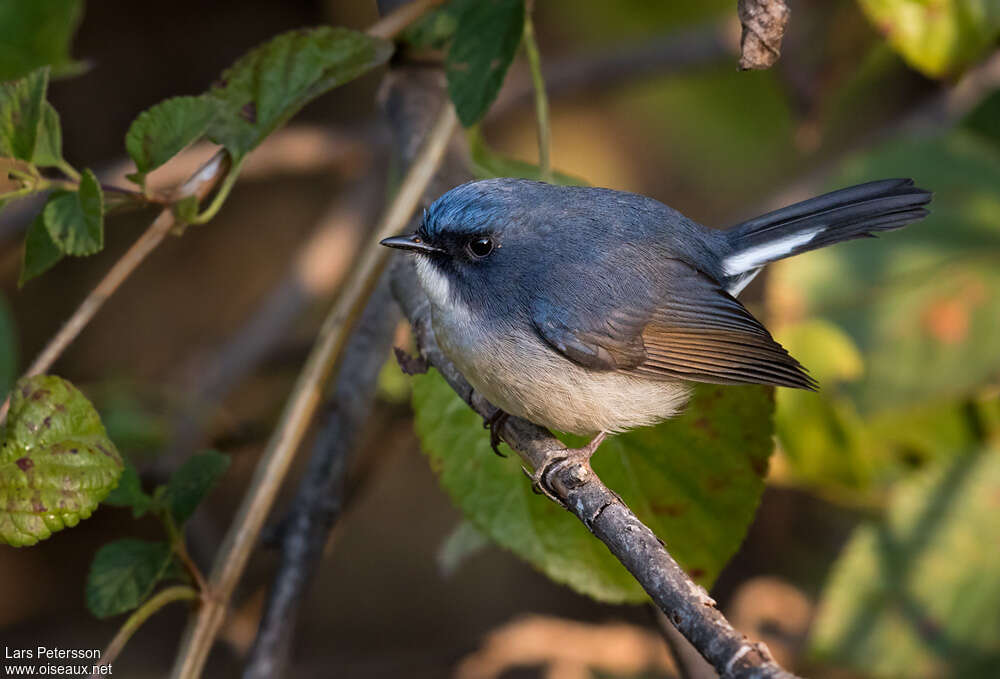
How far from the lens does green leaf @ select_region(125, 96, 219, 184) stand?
2104mm

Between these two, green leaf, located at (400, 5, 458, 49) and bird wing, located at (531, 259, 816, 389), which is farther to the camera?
green leaf, located at (400, 5, 458, 49)

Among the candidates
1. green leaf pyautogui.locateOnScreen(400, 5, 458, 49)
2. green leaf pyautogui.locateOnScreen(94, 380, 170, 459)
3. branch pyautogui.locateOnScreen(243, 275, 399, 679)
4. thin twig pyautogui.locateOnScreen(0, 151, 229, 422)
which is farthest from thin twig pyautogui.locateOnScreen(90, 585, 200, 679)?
green leaf pyautogui.locateOnScreen(400, 5, 458, 49)

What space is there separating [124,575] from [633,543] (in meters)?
1.16

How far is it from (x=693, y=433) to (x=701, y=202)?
3721mm

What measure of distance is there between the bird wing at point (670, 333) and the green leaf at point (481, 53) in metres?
0.50

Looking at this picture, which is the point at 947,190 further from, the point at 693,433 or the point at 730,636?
the point at 730,636

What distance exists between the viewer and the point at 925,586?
3201 millimetres

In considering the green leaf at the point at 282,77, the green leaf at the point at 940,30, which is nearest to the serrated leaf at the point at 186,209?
the green leaf at the point at 282,77

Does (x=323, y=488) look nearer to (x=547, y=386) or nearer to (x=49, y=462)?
(x=547, y=386)

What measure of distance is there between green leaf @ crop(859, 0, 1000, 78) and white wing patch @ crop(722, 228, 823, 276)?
0.53 metres

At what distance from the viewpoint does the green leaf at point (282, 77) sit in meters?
2.31

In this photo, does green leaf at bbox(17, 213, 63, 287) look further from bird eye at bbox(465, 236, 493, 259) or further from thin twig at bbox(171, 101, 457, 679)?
bird eye at bbox(465, 236, 493, 259)

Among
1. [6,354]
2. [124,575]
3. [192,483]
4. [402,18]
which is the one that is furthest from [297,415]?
[6,354]

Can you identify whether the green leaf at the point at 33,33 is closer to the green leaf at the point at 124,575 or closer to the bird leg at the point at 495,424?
the green leaf at the point at 124,575
